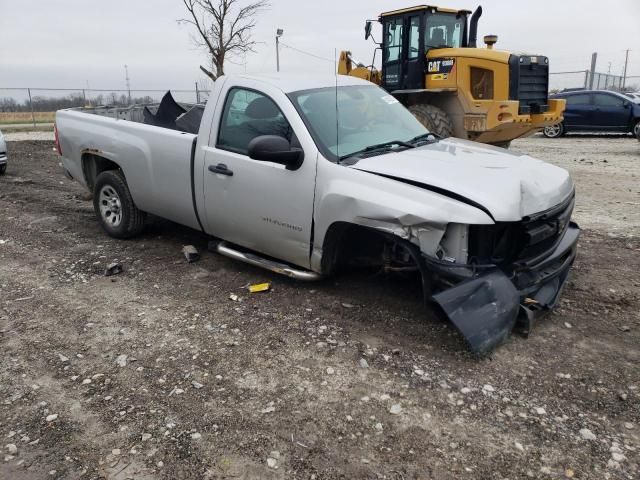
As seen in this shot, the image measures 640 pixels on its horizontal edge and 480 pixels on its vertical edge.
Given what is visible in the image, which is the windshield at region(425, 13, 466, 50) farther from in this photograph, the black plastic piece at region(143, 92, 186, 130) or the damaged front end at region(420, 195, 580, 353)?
the damaged front end at region(420, 195, 580, 353)

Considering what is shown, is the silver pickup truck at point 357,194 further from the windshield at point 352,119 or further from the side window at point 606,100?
the side window at point 606,100

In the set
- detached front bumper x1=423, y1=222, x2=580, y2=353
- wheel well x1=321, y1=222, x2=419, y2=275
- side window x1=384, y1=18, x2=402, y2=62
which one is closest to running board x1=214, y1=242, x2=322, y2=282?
wheel well x1=321, y1=222, x2=419, y2=275

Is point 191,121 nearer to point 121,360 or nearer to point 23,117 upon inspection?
point 121,360

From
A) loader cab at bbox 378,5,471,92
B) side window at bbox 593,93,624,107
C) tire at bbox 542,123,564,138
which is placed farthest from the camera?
tire at bbox 542,123,564,138

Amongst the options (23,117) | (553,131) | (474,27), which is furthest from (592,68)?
(23,117)

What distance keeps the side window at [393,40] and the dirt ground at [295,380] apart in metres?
7.26

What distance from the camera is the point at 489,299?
3428mm

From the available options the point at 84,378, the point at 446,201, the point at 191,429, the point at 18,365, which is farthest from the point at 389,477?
the point at 18,365

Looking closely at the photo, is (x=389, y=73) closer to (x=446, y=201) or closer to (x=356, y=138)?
(x=356, y=138)

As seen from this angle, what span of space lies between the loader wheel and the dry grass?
65.5 ft

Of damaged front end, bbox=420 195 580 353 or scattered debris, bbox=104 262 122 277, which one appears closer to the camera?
damaged front end, bbox=420 195 580 353

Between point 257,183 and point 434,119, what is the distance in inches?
267

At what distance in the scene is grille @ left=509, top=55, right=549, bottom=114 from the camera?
10.1 meters

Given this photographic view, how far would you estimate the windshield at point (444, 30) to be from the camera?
427 inches
